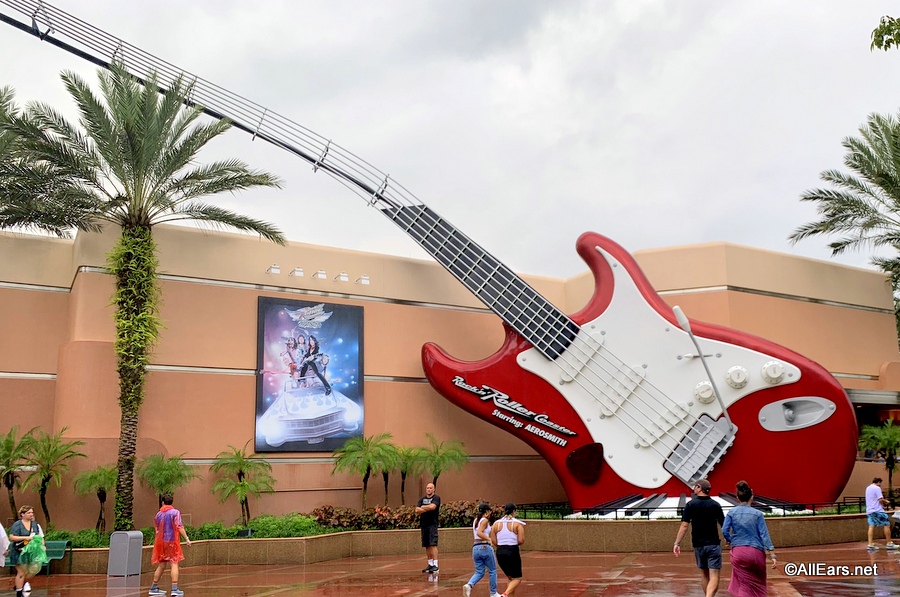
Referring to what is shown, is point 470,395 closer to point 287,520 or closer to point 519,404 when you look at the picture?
point 519,404

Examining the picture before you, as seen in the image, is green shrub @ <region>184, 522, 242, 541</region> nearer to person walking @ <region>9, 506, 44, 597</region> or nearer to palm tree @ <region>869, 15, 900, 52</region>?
person walking @ <region>9, 506, 44, 597</region>

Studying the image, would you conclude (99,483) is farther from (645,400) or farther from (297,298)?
(645,400)

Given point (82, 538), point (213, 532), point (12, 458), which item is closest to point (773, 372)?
point (213, 532)

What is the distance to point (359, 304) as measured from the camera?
23.1 meters

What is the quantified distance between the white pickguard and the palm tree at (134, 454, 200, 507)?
8.23 m

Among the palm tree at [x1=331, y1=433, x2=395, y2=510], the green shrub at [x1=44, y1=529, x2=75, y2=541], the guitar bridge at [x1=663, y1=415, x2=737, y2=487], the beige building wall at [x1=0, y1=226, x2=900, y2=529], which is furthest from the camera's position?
the palm tree at [x1=331, y1=433, x2=395, y2=510]

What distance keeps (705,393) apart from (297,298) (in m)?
10.1

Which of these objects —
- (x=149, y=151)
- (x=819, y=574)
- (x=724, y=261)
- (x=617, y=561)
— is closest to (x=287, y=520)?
(x=617, y=561)

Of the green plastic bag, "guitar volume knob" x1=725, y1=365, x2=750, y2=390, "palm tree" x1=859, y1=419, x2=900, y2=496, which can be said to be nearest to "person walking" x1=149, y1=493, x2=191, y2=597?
the green plastic bag

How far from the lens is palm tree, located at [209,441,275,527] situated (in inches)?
768

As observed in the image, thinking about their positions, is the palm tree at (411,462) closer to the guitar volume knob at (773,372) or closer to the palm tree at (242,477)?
the palm tree at (242,477)

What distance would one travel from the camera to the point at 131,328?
18484 mm

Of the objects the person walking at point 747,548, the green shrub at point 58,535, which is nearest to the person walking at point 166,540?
the green shrub at point 58,535

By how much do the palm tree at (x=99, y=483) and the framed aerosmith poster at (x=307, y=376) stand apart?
3.58 meters
